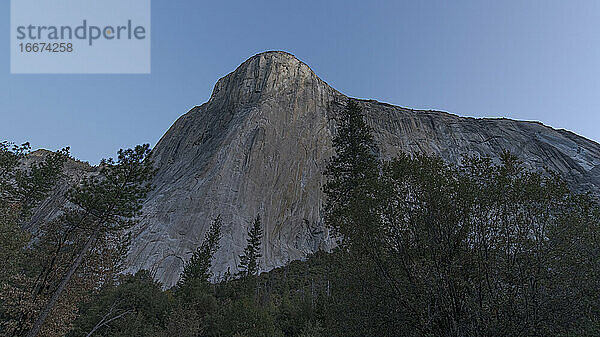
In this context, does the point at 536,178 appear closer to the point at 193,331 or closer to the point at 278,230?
the point at 193,331

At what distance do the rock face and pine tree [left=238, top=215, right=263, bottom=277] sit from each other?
4.33 ft

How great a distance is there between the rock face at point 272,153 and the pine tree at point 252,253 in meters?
1.32

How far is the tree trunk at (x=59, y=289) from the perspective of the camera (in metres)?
15.2

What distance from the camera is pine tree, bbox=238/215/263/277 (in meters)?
44.5

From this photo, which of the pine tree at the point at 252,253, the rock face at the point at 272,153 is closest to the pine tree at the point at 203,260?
the rock face at the point at 272,153

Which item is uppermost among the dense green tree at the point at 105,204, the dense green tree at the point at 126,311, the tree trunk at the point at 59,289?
the dense green tree at the point at 105,204

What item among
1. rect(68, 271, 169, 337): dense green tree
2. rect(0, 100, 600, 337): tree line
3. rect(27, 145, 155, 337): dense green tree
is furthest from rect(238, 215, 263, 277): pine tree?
rect(0, 100, 600, 337): tree line

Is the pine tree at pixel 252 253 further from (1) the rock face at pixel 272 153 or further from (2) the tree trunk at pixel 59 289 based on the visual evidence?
(2) the tree trunk at pixel 59 289

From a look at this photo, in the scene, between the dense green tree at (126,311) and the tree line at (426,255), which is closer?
the tree line at (426,255)

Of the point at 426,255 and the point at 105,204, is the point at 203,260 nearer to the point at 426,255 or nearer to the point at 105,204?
the point at 105,204

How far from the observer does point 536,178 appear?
488 inches

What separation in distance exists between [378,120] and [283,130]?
21.3m

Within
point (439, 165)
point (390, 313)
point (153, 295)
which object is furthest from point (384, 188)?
point (153, 295)

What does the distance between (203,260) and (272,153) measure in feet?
88.9
